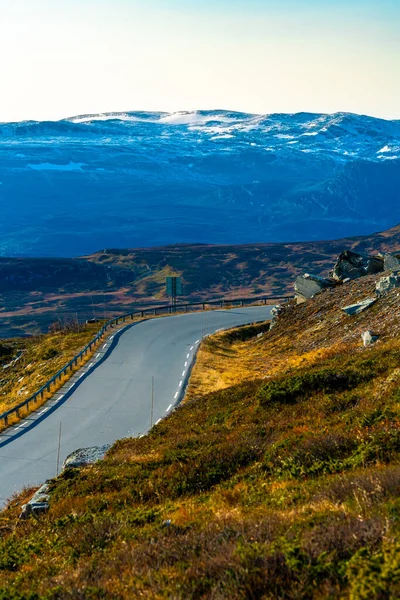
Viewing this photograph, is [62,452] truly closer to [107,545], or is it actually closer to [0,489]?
[0,489]

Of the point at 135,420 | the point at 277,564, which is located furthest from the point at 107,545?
the point at 135,420

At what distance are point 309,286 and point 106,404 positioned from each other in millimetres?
24044

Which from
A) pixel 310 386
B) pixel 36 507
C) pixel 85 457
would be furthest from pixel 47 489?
pixel 310 386

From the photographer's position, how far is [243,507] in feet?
32.3

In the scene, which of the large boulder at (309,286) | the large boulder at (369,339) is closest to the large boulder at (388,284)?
the large boulder at (369,339)

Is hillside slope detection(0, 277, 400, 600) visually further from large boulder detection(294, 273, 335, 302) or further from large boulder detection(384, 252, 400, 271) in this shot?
large boulder detection(294, 273, 335, 302)

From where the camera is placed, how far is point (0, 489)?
19359 millimetres

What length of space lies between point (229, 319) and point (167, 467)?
46171 mm

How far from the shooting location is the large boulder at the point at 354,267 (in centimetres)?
4969

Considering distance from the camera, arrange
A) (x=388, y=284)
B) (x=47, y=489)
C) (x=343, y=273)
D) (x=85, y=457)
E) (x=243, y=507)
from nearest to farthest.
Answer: (x=243, y=507) < (x=47, y=489) < (x=85, y=457) < (x=388, y=284) < (x=343, y=273)

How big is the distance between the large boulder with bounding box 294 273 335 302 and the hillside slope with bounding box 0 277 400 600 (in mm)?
27858

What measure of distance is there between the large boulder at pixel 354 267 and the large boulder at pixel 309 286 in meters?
1.14

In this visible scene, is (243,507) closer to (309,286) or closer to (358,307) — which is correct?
(358,307)

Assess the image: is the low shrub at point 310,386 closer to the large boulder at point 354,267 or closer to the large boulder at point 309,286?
the large boulder at point 309,286
